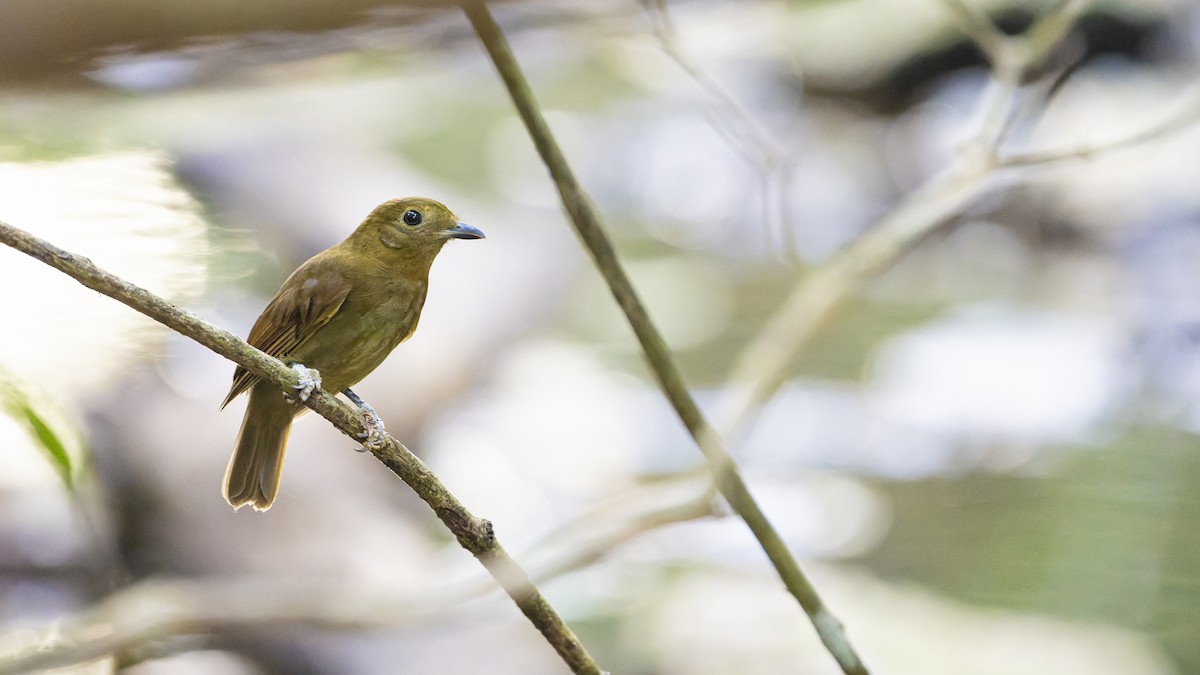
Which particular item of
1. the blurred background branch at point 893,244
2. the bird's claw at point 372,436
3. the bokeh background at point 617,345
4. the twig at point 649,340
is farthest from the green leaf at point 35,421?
the blurred background branch at point 893,244

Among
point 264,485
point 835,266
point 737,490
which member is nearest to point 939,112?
point 835,266

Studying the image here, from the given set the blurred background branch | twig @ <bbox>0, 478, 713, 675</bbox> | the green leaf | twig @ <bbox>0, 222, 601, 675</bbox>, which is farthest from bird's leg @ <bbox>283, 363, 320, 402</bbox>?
the blurred background branch

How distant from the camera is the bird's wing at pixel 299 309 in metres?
0.63

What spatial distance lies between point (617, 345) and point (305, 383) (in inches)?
81.2

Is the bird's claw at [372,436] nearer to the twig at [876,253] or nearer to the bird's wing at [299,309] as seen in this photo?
the bird's wing at [299,309]

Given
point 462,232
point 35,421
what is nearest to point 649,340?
point 462,232

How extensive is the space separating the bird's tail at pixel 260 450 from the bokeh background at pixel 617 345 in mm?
68

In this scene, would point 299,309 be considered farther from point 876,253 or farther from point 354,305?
point 876,253

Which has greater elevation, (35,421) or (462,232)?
(462,232)

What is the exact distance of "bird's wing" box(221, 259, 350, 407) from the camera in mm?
625

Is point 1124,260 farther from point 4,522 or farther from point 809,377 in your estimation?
point 4,522

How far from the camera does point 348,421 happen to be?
536 millimetres

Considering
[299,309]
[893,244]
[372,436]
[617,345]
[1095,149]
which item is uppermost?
[617,345]

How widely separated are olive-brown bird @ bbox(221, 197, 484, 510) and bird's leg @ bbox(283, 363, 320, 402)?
0.04 metres
